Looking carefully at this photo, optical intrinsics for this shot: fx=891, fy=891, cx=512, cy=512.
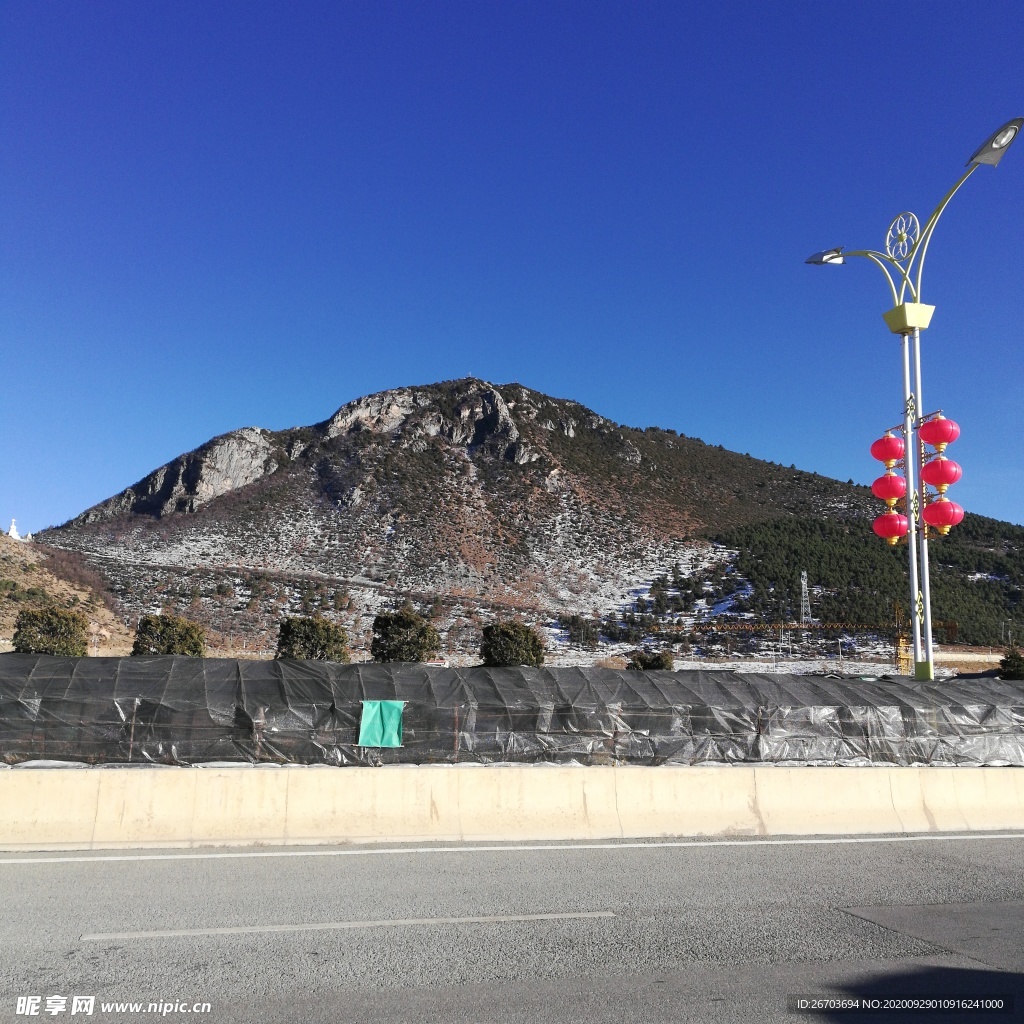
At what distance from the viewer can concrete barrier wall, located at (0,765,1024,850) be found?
10031 millimetres

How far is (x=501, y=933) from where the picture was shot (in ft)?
23.0

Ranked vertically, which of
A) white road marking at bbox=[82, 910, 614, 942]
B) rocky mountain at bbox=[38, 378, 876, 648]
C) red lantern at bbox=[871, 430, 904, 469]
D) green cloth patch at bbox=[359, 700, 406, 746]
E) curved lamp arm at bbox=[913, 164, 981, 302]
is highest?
rocky mountain at bbox=[38, 378, 876, 648]

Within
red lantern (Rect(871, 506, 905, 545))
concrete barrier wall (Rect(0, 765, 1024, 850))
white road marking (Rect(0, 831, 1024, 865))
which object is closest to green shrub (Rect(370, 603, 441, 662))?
red lantern (Rect(871, 506, 905, 545))

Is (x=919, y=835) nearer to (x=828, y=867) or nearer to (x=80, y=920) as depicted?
(x=828, y=867)

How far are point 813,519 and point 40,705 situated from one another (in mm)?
88271

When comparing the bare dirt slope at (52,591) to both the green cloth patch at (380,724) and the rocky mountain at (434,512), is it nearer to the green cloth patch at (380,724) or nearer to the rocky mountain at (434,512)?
the rocky mountain at (434,512)

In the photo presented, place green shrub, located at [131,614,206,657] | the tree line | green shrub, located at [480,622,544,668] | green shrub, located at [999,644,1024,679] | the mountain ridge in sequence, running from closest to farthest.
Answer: the tree line < green shrub, located at [131,614,206,657] < green shrub, located at [999,644,1024,679] < green shrub, located at [480,622,544,668] < the mountain ridge

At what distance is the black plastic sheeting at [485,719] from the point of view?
1566 centimetres

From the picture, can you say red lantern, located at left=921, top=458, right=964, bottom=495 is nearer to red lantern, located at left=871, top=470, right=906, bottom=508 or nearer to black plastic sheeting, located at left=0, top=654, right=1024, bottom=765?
red lantern, located at left=871, top=470, right=906, bottom=508

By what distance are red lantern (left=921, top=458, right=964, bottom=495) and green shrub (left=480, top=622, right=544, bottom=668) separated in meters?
22.9

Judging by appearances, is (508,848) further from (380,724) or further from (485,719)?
(485,719)

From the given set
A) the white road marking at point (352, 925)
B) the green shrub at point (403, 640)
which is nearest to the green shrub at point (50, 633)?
the green shrub at point (403, 640)

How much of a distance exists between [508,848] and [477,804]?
29.3 inches

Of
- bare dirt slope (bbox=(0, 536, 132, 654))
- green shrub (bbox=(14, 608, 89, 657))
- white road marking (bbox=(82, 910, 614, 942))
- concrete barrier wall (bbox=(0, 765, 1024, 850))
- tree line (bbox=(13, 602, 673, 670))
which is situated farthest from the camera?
bare dirt slope (bbox=(0, 536, 132, 654))
